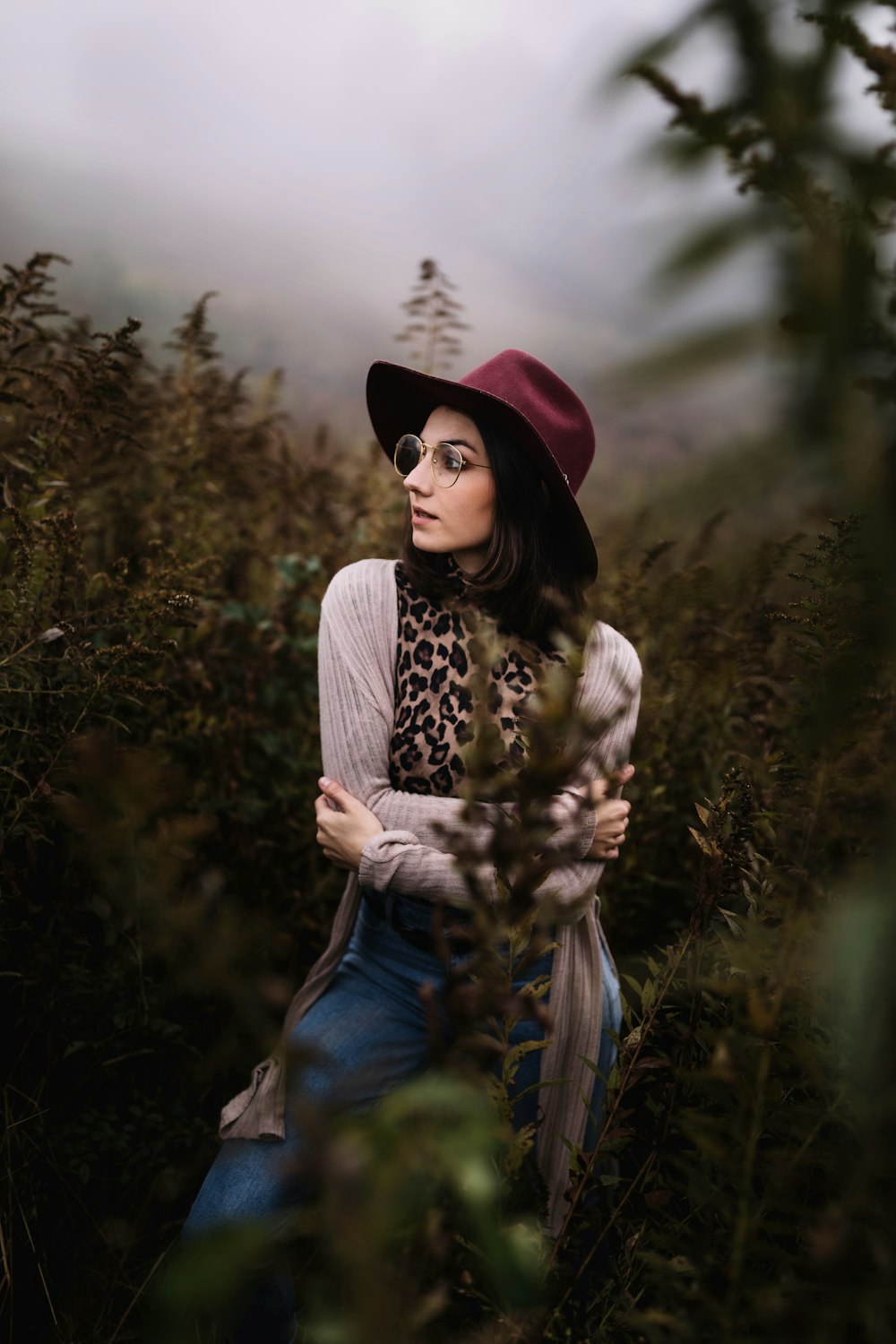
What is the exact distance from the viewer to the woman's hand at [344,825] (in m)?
1.62

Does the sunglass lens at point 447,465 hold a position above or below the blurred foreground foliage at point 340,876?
above

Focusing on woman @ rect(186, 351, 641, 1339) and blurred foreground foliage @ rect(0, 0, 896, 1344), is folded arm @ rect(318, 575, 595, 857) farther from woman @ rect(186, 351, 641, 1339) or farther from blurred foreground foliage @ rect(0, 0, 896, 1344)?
blurred foreground foliage @ rect(0, 0, 896, 1344)

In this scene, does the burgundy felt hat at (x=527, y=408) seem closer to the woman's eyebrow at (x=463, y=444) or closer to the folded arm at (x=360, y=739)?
the woman's eyebrow at (x=463, y=444)

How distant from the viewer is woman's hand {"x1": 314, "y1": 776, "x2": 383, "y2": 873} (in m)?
1.62

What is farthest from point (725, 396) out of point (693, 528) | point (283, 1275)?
point (283, 1275)

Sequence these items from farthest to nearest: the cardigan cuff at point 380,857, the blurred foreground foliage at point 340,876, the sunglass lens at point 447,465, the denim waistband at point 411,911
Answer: the sunglass lens at point 447,465
the denim waistband at point 411,911
the cardigan cuff at point 380,857
the blurred foreground foliage at point 340,876

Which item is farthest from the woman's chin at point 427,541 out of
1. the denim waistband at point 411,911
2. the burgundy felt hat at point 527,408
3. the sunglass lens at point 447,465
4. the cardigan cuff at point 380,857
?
the denim waistband at point 411,911

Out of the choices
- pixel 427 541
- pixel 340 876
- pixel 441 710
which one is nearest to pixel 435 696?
pixel 441 710

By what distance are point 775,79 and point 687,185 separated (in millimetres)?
74

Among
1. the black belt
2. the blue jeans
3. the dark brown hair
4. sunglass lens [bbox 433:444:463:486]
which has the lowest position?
the blue jeans

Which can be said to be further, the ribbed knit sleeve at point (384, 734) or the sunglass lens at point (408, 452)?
the sunglass lens at point (408, 452)

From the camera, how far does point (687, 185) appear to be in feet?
1.84

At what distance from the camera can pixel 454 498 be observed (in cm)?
180

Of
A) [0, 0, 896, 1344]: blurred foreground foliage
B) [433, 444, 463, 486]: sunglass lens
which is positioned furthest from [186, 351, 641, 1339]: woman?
[0, 0, 896, 1344]: blurred foreground foliage
